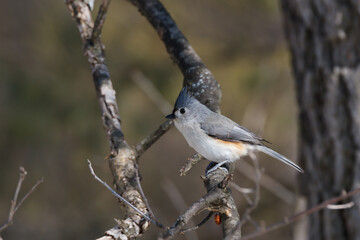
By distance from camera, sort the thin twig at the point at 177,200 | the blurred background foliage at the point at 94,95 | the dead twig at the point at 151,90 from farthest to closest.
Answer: the blurred background foliage at the point at 94,95 → the dead twig at the point at 151,90 → the thin twig at the point at 177,200

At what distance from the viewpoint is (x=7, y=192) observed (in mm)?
4828

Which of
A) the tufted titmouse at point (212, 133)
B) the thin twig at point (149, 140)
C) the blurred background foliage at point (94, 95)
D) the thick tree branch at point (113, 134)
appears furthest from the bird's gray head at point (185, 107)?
the blurred background foliage at point (94, 95)

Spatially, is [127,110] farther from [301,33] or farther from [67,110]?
[301,33]

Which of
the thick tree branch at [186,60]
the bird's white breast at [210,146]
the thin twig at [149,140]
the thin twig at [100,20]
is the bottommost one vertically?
the bird's white breast at [210,146]

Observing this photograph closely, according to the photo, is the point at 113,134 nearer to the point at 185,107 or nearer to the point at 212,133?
the point at 185,107

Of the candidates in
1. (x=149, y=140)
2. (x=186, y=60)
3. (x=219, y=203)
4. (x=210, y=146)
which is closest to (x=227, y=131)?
(x=210, y=146)

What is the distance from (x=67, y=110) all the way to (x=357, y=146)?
2.91 meters

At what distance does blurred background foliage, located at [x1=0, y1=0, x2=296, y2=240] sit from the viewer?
464 centimetres

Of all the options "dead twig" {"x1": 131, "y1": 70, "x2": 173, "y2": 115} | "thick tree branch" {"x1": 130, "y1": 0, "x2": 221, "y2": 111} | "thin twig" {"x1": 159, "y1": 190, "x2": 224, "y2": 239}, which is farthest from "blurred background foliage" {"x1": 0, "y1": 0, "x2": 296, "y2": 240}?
"thin twig" {"x1": 159, "y1": 190, "x2": 224, "y2": 239}

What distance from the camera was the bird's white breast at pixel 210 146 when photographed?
8.41 ft

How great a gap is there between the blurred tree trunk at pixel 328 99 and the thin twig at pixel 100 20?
58.2 inches

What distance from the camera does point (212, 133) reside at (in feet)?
8.98

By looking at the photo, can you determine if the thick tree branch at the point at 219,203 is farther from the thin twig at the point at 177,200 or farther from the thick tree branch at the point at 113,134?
the thin twig at the point at 177,200

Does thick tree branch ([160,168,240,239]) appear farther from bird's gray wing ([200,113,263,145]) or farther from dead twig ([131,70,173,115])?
dead twig ([131,70,173,115])
